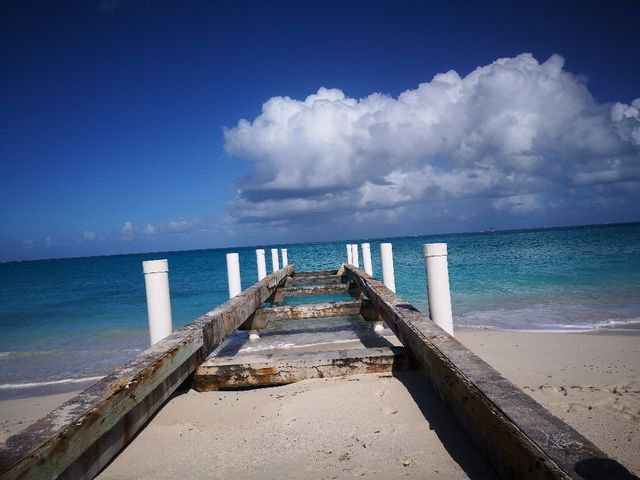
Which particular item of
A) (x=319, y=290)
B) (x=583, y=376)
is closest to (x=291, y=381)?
(x=583, y=376)

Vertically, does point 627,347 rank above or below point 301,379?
below

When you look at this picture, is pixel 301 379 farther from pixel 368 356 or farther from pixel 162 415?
pixel 162 415

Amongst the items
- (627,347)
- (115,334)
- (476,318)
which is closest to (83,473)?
(627,347)

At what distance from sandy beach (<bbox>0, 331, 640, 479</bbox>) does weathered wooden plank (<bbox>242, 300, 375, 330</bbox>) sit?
8.56 feet

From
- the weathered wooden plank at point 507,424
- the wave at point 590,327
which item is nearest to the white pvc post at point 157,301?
the weathered wooden plank at point 507,424

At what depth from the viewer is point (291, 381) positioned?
124 inches

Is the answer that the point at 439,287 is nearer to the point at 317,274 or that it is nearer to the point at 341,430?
the point at 341,430

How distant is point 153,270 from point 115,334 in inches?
317

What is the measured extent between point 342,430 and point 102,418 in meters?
1.35

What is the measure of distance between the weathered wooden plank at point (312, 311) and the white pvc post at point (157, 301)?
100 inches

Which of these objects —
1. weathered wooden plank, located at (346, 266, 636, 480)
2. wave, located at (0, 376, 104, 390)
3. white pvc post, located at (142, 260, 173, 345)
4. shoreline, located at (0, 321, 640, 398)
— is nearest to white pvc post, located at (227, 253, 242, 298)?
shoreline, located at (0, 321, 640, 398)

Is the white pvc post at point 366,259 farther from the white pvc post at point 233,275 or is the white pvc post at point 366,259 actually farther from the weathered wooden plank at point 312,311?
the white pvc post at point 233,275

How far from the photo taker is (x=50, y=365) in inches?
297

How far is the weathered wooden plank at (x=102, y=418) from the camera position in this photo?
4.49 feet
